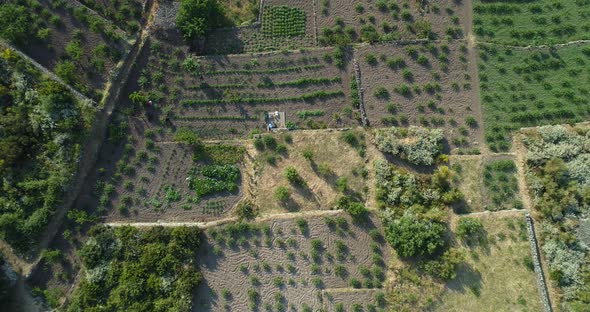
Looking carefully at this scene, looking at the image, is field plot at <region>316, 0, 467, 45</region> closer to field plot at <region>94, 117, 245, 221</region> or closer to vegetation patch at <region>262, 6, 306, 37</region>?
vegetation patch at <region>262, 6, 306, 37</region>

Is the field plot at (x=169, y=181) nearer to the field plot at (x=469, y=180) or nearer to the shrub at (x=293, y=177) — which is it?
the shrub at (x=293, y=177)

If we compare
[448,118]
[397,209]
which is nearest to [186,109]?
[397,209]

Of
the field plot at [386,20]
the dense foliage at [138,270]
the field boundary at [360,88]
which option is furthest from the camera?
the field plot at [386,20]

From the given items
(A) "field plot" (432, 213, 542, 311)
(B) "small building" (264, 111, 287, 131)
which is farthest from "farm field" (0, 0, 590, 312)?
(B) "small building" (264, 111, 287, 131)

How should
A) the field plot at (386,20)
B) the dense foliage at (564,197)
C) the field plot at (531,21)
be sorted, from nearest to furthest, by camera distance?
the dense foliage at (564,197) → the field plot at (531,21) → the field plot at (386,20)

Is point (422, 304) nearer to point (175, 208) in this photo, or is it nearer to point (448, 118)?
point (448, 118)

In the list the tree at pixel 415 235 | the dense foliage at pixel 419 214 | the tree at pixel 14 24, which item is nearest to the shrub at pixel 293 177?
the dense foliage at pixel 419 214

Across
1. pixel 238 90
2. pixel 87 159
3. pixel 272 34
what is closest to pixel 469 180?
pixel 238 90

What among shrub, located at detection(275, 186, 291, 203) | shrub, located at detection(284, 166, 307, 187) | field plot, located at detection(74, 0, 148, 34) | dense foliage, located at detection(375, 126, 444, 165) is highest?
field plot, located at detection(74, 0, 148, 34)
